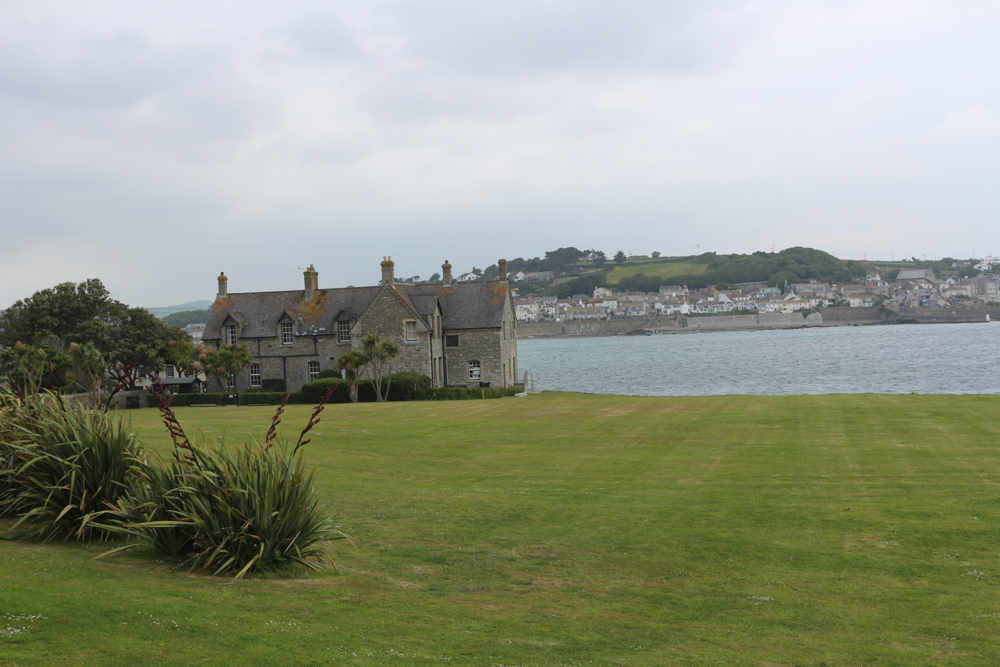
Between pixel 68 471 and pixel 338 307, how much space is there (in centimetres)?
4667

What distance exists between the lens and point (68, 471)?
1118 centimetres

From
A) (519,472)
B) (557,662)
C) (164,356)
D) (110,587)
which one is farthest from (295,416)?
(557,662)

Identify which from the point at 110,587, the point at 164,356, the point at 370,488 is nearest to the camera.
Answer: the point at 110,587

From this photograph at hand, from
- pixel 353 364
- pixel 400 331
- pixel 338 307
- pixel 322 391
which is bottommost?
pixel 322 391

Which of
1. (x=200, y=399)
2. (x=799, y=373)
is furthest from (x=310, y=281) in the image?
(x=799, y=373)

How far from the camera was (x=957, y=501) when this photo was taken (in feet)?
53.6

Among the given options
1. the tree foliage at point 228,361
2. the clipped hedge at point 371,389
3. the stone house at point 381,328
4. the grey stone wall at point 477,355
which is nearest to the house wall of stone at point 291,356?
the stone house at point 381,328

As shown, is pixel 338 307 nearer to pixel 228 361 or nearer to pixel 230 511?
pixel 228 361

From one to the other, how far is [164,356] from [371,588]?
52.3m

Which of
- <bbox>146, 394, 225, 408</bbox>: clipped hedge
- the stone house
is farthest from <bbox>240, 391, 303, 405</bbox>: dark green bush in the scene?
the stone house

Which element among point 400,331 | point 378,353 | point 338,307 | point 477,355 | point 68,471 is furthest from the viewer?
point 338,307

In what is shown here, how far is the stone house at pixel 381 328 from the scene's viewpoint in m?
53.9

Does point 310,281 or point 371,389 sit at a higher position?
point 310,281

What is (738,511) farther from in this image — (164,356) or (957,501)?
(164,356)
